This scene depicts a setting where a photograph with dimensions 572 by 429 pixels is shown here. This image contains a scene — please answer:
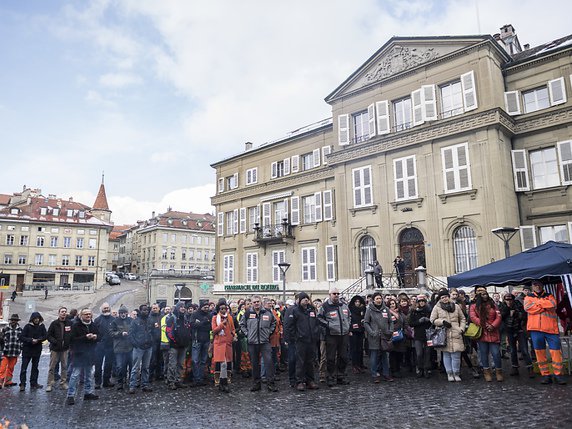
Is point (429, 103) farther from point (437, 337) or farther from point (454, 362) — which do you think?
point (454, 362)

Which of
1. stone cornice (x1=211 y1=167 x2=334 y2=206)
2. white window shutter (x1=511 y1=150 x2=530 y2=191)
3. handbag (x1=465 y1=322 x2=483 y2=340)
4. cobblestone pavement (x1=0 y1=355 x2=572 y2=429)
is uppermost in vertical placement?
stone cornice (x1=211 y1=167 x2=334 y2=206)

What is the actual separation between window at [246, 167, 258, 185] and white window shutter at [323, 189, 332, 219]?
7.00 meters

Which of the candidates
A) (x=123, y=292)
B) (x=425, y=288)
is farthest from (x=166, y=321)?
(x=123, y=292)

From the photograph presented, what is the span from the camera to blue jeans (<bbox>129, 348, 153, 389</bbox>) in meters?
9.34

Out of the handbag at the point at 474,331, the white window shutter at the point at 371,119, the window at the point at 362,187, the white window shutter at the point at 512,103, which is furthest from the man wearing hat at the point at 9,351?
the white window shutter at the point at 512,103

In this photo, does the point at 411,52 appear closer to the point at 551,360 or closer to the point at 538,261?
the point at 538,261

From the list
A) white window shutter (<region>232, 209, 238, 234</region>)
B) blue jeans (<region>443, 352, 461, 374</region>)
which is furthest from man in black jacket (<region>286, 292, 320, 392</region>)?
white window shutter (<region>232, 209, 238, 234</region>)

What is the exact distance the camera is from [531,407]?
21.9 ft

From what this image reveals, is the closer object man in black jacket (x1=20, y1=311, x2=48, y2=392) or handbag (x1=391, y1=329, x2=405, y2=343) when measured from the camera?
handbag (x1=391, y1=329, x2=405, y2=343)

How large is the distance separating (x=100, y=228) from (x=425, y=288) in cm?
5967

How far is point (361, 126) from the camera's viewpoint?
2420cm

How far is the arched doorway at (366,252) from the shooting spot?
22.9 meters

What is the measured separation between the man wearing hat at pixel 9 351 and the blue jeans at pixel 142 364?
314 cm

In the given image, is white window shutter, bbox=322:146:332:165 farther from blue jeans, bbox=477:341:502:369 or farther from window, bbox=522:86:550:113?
blue jeans, bbox=477:341:502:369
